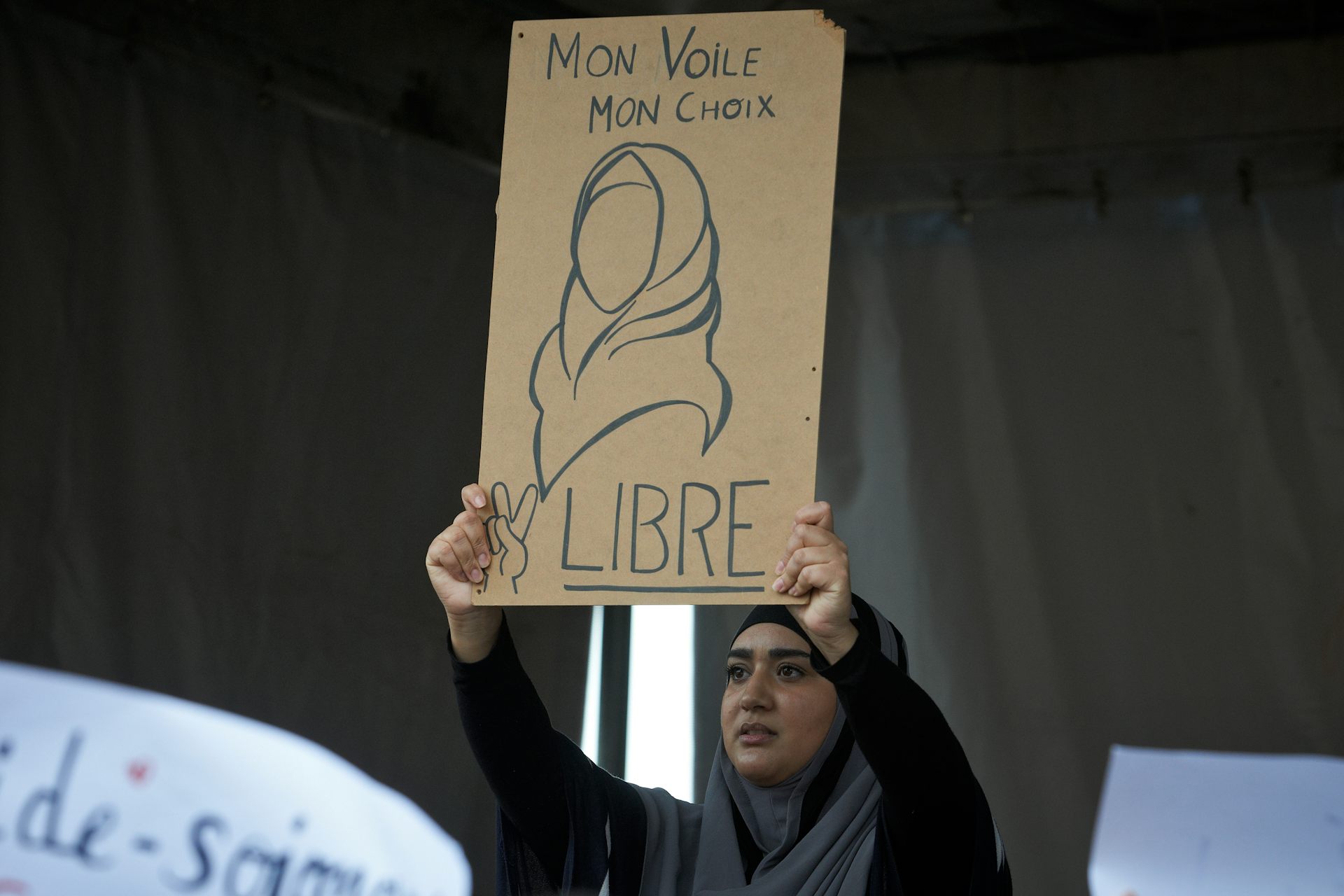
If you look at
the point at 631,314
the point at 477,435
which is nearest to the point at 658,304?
the point at 631,314

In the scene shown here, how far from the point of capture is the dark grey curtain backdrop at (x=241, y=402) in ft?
6.67

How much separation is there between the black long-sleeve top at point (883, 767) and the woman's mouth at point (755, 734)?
0.22 meters

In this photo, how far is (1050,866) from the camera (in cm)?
241

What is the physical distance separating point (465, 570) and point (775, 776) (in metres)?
0.54

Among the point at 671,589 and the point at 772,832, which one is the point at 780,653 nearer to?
the point at 772,832

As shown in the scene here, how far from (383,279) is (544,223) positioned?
47.3 inches

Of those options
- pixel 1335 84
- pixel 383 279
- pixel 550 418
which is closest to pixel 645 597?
pixel 550 418

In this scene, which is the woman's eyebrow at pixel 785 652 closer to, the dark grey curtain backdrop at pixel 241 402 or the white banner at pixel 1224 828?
the white banner at pixel 1224 828

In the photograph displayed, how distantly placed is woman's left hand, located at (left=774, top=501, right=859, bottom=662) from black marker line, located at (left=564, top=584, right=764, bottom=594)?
0.03 metres

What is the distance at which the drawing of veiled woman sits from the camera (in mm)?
1287

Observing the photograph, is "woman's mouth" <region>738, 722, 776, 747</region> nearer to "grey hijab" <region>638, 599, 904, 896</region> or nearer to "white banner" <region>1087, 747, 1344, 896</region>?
"grey hijab" <region>638, 599, 904, 896</region>

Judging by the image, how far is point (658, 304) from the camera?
1.30 metres

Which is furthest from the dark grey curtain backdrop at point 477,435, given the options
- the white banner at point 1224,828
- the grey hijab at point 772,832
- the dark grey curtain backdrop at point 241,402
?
the grey hijab at point 772,832

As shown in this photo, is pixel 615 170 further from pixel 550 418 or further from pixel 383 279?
pixel 383 279
